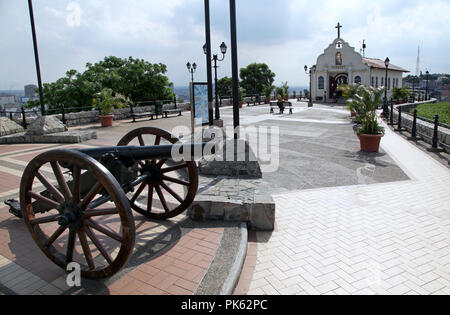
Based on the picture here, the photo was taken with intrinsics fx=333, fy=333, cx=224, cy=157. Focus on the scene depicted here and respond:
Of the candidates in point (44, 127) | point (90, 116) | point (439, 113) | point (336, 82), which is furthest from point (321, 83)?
point (44, 127)

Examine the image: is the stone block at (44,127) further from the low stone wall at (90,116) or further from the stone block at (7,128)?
the low stone wall at (90,116)

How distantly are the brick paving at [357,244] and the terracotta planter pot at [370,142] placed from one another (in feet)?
11.2

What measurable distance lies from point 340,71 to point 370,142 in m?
30.4

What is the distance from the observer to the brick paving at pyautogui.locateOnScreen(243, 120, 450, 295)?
3.49 metres

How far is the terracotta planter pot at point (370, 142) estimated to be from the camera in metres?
10.0

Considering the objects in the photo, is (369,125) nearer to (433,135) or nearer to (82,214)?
(433,135)

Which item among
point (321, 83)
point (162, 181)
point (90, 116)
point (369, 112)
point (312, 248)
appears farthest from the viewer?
point (321, 83)

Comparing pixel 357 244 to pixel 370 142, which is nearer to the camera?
pixel 357 244

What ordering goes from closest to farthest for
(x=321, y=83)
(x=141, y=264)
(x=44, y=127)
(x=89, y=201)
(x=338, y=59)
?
(x=89, y=201), (x=141, y=264), (x=44, y=127), (x=338, y=59), (x=321, y=83)

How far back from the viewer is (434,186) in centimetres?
684

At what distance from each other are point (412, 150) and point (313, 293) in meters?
9.19

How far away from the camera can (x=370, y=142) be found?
1012 centimetres

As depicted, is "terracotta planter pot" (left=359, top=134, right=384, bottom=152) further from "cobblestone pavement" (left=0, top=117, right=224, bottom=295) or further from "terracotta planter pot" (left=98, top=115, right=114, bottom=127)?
"terracotta planter pot" (left=98, top=115, right=114, bottom=127)

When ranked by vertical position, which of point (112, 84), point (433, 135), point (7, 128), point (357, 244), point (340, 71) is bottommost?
point (357, 244)
